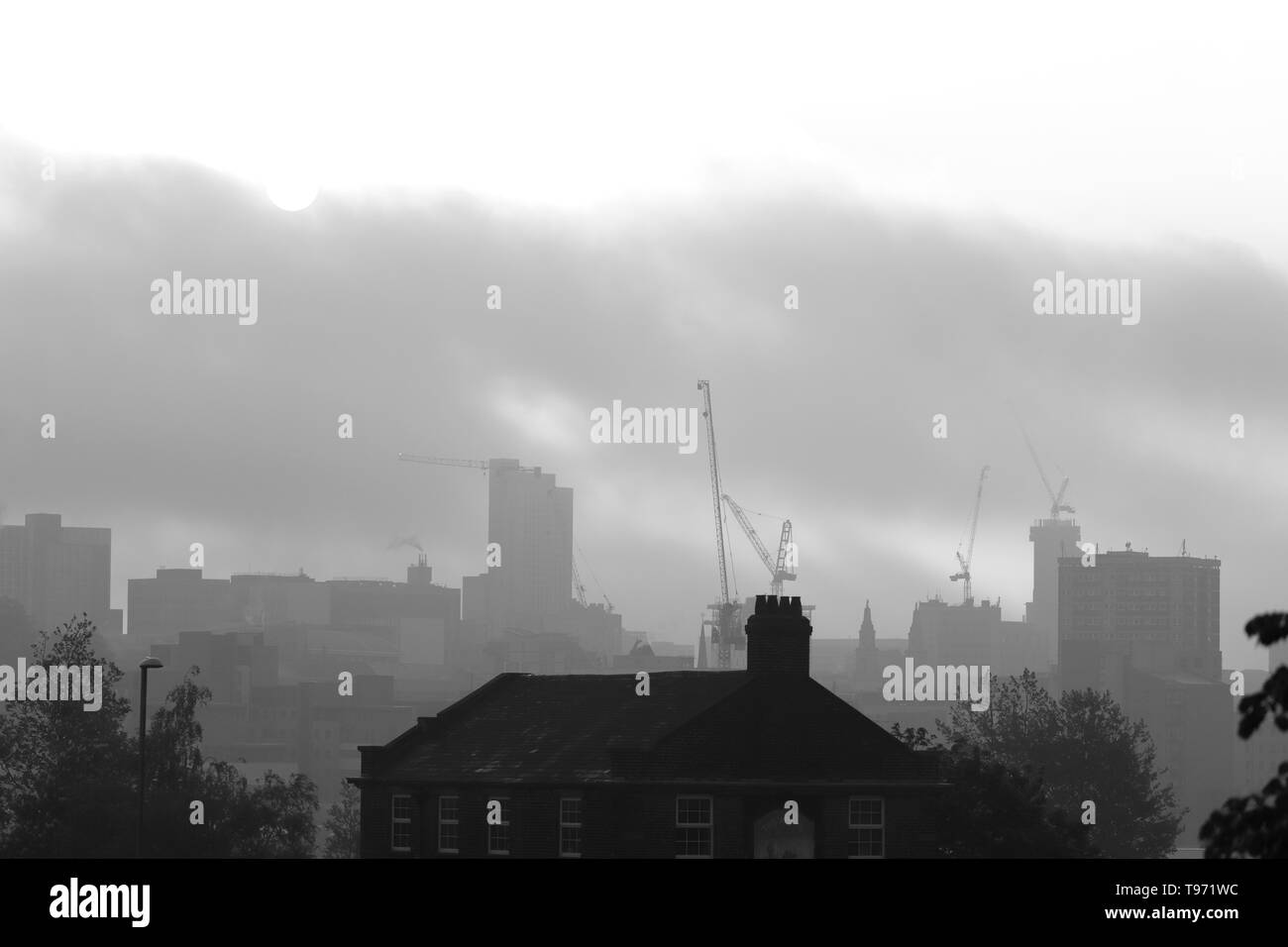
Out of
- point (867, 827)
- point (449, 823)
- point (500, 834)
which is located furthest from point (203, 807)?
point (867, 827)

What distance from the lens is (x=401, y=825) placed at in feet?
230

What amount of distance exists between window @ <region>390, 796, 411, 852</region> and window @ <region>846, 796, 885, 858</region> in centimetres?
1479

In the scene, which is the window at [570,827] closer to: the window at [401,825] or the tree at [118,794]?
the window at [401,825]

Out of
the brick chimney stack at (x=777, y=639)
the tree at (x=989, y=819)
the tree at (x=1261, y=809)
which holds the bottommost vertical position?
the tree at (x=989, y=819)

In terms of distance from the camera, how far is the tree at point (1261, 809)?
83.9ft

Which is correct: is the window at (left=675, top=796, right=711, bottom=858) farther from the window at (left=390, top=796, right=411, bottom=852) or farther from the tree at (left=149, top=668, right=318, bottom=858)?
the tree at (left=149, top=668, right=318, bottom=858)

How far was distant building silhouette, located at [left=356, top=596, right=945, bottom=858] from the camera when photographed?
64.4m

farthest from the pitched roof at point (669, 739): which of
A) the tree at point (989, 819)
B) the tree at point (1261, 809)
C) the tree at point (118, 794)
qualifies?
the tree at point (1261, 809)

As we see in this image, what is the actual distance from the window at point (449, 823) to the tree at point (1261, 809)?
44.1 m

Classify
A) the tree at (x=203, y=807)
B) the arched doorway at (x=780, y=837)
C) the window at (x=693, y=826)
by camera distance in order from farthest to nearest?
the tree at (x=203, y=807), the arched doorway at (x=780, y=837), the window at (x=693, y=826)

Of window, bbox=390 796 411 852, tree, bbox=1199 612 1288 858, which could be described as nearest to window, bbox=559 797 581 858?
window, bbox=390 796 411 852
